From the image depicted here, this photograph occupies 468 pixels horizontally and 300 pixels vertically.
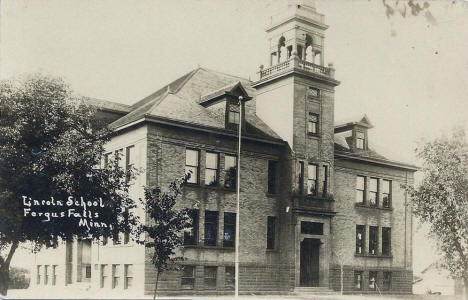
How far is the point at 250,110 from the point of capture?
3559 centimetres

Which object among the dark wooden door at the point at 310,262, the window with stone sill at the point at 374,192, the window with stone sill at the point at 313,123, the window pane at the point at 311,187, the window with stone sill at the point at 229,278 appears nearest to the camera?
the window with stone sill at the point at 229,278

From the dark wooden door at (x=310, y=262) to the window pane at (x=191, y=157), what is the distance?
315 inches

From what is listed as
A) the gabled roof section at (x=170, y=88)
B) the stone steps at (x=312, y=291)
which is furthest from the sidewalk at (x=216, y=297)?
the gabled roof section at (x=170, y=88)

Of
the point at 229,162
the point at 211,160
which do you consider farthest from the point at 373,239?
the point at 211,160

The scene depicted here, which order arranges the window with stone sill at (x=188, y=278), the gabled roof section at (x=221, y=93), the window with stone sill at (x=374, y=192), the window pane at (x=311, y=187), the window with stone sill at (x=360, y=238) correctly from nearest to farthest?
the window with stone sill at (x=188, y=278) < the gabled roof section at (x=221, y=93) < the window pane at (x=311, y=187) < the window with stone sill at (x=360, y=238) < the window with stone sill at (x=374, y=192)

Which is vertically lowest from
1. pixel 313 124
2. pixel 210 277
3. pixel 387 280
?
pixel 387 280

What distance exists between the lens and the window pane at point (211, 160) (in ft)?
102

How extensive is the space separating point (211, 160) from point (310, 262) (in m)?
8.36

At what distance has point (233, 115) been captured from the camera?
32.7 metres

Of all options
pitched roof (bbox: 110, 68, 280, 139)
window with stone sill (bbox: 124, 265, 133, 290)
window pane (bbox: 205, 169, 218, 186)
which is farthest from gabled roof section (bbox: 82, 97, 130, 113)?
window with stone sill (bbox: 124, 265, 133, 290)

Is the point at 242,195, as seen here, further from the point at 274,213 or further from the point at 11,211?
the point at 11,211

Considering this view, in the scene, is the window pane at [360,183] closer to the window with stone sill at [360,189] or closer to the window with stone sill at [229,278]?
the window with stone sill at [360,189]

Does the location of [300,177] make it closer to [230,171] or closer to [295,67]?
[230,171]

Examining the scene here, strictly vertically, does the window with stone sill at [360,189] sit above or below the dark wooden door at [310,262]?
above
